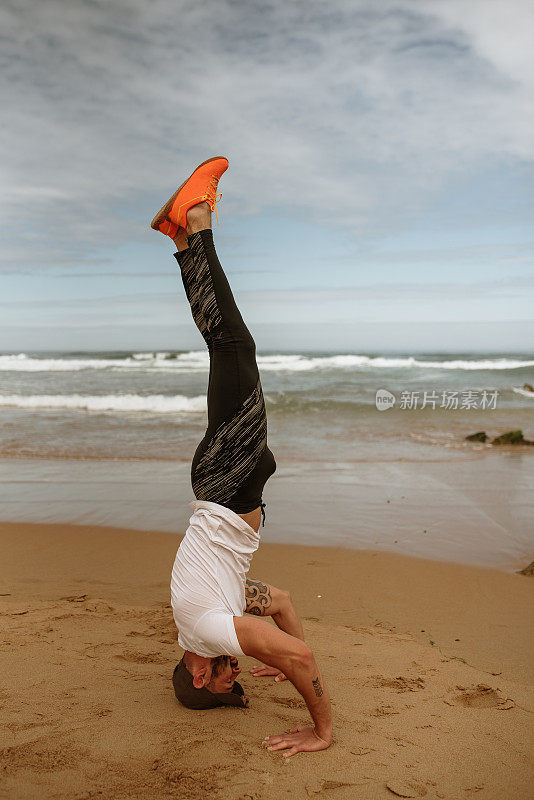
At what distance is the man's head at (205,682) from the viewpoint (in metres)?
2.89

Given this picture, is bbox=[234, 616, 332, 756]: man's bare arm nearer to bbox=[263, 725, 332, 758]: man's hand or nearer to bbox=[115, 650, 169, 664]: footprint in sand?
bbox=[263, 725, 332, 758]: man's hand

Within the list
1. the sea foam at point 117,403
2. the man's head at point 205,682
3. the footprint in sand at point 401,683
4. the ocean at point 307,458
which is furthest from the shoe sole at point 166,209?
the sea foam at point 117,403

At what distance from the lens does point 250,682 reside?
3.45m

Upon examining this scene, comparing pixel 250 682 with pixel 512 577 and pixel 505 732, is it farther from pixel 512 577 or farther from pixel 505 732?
pixel 512 577

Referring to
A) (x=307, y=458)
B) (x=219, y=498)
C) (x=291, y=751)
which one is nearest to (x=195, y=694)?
(x=291, y=751)

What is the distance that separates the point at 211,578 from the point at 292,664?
51 centimetres

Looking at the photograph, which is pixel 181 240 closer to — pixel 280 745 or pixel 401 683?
pixel 280 745

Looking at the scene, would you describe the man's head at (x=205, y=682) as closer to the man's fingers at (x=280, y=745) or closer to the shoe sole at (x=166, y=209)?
the man's fingers at (x=280, y=745)

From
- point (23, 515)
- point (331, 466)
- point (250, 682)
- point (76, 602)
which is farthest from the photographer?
point (331, 466)

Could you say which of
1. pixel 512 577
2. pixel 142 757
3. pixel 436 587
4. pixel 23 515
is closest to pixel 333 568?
pixel 436 587

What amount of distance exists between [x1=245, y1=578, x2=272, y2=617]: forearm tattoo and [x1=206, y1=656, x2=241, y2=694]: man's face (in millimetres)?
258

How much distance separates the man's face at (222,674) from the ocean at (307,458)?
137 inches

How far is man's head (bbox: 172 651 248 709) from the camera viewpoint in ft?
9.48

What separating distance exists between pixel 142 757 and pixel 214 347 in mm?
1768
